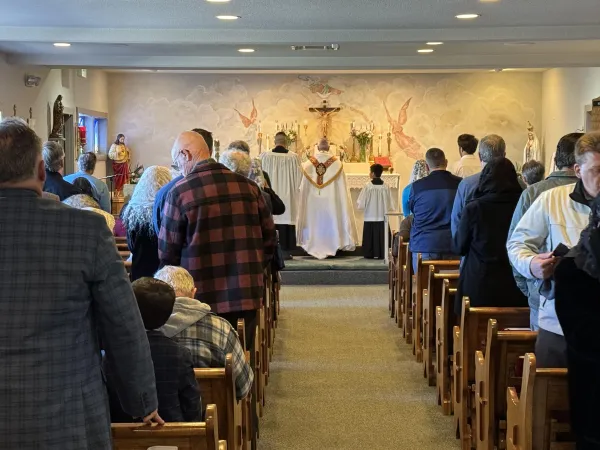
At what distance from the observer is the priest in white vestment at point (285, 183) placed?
37.9 ft

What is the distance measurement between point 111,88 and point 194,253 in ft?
41.0

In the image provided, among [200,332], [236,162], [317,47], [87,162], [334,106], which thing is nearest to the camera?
[200,332]

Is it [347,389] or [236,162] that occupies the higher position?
[236,162]

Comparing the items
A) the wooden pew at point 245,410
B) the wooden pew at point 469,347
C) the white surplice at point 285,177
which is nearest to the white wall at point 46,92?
the white surplice at point 285,177

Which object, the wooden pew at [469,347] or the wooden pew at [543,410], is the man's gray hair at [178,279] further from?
the wooden pew at [469,347]

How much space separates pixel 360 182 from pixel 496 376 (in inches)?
394

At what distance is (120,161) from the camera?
15055 mm

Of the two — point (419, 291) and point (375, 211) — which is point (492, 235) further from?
point (375, 211)

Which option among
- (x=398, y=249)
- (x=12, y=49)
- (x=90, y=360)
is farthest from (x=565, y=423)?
(x=12, y=49)

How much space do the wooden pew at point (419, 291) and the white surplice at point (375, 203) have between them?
449cm

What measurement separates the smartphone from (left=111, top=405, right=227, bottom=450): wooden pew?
1.36m

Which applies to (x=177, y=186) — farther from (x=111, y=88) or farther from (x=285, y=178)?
(x=111, y=88)

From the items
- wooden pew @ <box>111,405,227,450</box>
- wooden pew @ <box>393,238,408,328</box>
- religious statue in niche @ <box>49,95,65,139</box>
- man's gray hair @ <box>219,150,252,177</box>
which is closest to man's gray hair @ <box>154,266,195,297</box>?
wooden pew @ <box>111,405,227,450</box>

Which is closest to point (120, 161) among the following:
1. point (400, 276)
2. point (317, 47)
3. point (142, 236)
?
point (317, 47)
